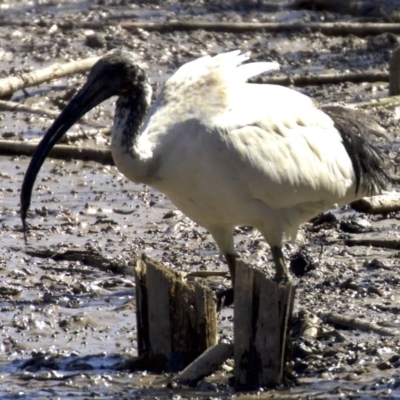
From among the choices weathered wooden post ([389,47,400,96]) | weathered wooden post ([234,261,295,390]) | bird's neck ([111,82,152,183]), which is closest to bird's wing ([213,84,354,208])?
bird's neck ([111,82,152,183])

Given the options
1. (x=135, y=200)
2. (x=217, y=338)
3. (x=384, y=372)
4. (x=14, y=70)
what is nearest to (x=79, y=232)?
(x=135, y=200)

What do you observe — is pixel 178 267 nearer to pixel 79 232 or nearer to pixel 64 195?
pixel 79 232

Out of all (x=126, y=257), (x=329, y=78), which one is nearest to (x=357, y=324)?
(x=126, y=257)

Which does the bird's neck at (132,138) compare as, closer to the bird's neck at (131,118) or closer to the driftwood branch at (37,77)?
the bird's neck at (131,118)

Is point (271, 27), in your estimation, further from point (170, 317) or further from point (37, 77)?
point (170, 317)

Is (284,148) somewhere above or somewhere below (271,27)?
below

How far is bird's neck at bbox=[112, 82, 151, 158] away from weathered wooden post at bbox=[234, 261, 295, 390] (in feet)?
4.38

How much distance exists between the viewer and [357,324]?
7332mm

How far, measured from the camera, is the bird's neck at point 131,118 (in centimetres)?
725

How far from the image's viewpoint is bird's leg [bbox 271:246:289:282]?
7918 mm

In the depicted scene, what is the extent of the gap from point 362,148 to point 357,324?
1494mm

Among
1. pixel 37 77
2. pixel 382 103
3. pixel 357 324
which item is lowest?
pixel 357 324

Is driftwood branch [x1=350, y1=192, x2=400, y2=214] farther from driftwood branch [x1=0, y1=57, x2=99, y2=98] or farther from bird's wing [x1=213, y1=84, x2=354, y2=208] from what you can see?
driftwood branch [x1=0, y1=57, x2=99, y2=98]

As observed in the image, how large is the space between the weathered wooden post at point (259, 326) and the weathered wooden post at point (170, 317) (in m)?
0.34
